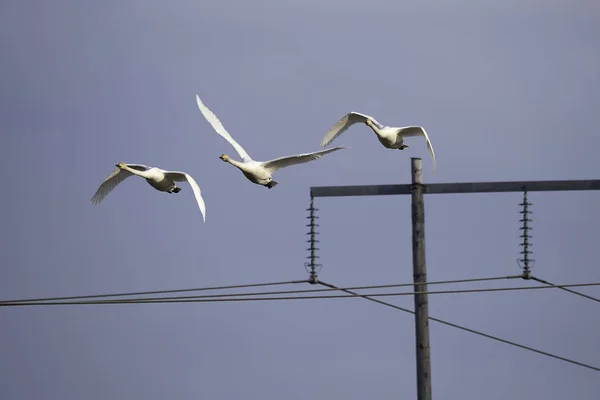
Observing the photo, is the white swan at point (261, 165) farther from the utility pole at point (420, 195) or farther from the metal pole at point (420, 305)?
the metal pole at point (420, 305)

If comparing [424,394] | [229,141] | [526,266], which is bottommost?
[424,394]

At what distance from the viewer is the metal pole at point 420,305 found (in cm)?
3753

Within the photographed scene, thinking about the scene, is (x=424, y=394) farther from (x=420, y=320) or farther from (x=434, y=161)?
(x=434, y=161)

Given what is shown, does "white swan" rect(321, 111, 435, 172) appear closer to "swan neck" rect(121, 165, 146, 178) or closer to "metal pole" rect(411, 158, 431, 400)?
"metal pole" rect(411, 158, 431, 400)

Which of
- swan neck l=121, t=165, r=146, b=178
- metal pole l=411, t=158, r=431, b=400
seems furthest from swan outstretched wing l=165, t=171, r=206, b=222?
metal pole l=411, t=158, r=431, b=400

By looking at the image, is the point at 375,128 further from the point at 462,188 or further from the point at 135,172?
the point at 135,172

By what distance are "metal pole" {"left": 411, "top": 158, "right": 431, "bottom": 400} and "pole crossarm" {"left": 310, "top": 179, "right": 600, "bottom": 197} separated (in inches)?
9.3

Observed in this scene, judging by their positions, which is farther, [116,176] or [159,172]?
[116,176]

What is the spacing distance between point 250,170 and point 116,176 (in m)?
4.20

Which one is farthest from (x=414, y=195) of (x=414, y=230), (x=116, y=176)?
(x=116, y=176)

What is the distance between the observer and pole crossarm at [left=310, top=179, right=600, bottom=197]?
3803 cm

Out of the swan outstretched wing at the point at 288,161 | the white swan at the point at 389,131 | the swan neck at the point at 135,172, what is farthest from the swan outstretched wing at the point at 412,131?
the swan neck at the point at 135,172

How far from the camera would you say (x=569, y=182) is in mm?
38844

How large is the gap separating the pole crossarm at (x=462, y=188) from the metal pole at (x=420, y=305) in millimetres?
236
